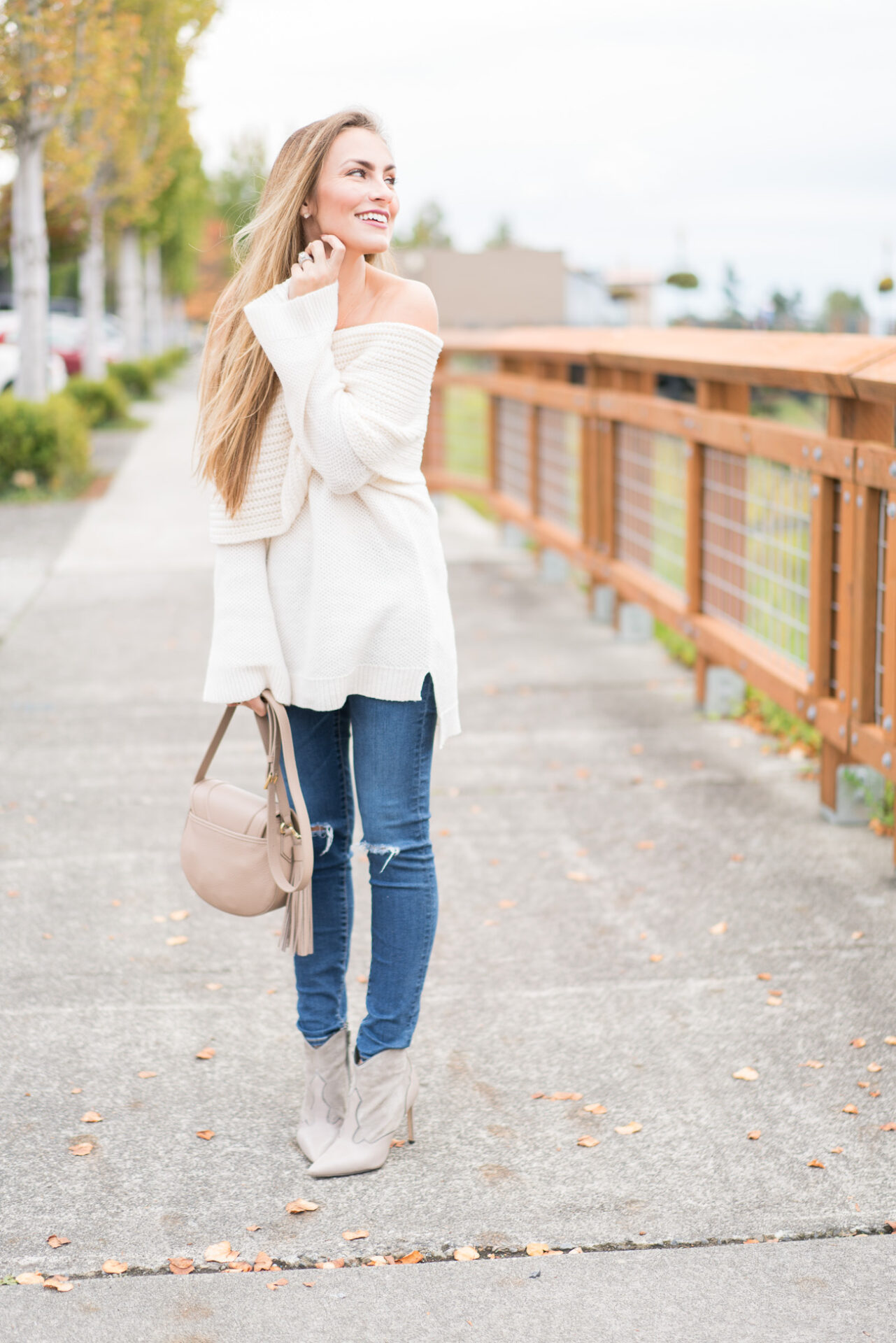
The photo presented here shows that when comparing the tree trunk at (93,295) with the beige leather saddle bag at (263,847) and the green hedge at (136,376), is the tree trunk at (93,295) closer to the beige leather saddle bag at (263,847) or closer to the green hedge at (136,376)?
the green hedge at (136,376)

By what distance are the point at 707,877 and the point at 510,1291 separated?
81.0 inches

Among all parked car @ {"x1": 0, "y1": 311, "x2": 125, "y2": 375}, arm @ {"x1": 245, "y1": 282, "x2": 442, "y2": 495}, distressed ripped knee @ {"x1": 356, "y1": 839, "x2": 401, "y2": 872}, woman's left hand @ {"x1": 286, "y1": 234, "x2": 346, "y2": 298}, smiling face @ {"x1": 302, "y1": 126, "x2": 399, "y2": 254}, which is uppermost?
parked car @ {"x1": 0, "y1": 311, "x2": 125, "y2": 375}

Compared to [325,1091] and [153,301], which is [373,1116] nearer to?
[325,1091]

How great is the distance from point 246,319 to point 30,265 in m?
12.1

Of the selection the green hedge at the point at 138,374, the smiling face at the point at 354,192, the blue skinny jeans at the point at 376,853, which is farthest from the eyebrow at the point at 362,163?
the green hedge at the point at 138,374

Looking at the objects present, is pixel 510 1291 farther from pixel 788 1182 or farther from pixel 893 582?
pixel 893 582

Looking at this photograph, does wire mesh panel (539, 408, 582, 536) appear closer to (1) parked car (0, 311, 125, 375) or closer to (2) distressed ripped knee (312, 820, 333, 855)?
(2) distressed ripped knee (312, 820, 333, 855)

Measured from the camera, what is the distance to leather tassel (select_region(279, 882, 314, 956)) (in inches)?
107

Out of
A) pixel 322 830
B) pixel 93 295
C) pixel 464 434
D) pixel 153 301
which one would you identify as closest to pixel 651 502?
pixel 322 830

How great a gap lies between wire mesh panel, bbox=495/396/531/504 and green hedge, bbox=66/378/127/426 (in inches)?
361

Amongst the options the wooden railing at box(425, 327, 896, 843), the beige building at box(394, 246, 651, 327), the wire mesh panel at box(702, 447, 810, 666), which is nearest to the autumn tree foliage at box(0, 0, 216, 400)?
the wooden railing at box(425, 327, 896, 843)

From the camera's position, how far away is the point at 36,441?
505 inches

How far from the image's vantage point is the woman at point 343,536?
8.45 ft

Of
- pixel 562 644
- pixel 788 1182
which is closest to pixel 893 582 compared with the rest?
pixel 788 1182
